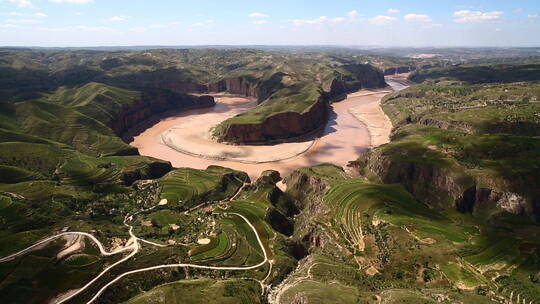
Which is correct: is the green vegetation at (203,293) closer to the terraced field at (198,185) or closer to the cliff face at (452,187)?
the terraced field at (198,185)

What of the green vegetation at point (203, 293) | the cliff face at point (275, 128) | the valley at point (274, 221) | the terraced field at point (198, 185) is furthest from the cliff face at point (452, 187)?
the green vegetation at point (203, 293)

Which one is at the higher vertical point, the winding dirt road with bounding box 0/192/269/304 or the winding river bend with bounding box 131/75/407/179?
the winding dirt road with bounding box 0/192/269/304

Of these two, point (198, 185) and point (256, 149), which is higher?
point (198, 185)

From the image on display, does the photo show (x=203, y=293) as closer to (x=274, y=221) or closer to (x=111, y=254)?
(x=111, y=254)

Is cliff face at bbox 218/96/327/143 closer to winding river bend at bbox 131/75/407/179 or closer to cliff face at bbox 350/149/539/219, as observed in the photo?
winding river bend at bbox 131/75/407/179

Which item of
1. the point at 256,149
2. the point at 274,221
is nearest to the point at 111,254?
the point at 274,221

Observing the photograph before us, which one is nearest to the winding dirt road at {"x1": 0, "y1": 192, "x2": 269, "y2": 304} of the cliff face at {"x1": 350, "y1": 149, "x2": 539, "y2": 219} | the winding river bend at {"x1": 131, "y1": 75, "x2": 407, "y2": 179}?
the cliff face at {"x1": 350, "y1": 149, "x2": 539, "y2": 219}

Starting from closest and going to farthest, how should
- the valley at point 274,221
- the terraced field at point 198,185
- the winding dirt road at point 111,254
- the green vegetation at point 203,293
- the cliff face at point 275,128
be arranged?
the green vegetation at point 203,293, the winding dirt road at point 111,254, the valley at point 274,221, the terraced field at point 198,185, the cliff face at point 275,128

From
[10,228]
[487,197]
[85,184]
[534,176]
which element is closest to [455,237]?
[487,197]
